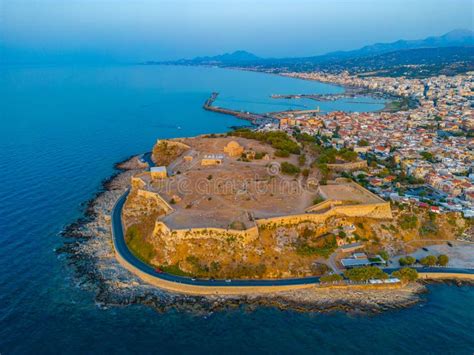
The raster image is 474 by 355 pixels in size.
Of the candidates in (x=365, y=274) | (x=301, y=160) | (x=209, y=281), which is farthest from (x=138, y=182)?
(x=365, y=274)

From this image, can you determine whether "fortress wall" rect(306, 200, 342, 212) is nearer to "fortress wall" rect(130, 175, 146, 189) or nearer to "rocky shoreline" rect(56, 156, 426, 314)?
"rocky shoreline" rect(56, 156, 426, 314)

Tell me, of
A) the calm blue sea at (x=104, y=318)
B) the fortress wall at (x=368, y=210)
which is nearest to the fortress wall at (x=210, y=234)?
the calm blue sea at (x=104, y=318)

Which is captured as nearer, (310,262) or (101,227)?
(310,262)

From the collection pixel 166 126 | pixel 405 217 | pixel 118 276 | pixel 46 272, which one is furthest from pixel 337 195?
pixel 166 126

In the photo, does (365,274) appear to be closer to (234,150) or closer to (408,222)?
(408,222)

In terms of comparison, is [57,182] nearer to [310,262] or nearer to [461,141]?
[310,262]

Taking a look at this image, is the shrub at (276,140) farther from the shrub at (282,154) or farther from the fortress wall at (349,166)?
the fortress wall at (349,166)
